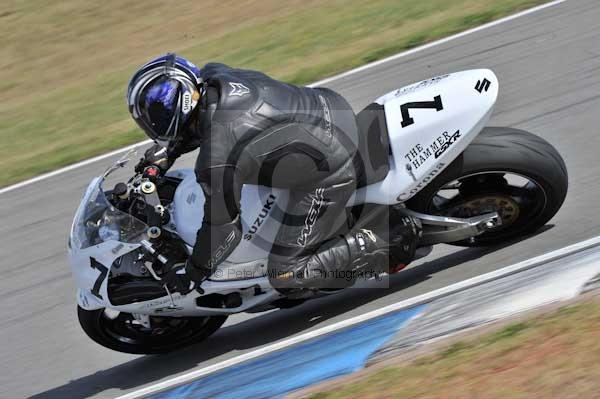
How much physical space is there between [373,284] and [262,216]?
0.87 meters

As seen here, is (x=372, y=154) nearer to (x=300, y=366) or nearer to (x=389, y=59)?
(x=300, y=366)

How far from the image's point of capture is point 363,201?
17.5 feet

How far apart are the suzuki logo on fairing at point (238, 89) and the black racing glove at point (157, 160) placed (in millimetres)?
727

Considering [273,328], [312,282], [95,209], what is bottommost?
[273,328]

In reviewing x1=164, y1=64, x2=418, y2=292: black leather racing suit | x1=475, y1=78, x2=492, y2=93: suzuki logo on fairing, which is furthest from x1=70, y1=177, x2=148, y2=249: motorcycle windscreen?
x1=475, y1=78, x2=492, y2=93: suzuki logo on fairing

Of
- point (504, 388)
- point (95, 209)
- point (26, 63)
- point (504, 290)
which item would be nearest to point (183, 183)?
point (95, 209)

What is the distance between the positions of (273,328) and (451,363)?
6.44 ft

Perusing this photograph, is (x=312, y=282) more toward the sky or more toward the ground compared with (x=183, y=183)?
more toward the ground

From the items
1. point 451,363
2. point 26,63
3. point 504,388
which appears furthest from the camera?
point 26,63

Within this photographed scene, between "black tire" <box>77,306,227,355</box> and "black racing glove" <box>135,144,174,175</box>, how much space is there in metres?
0.88

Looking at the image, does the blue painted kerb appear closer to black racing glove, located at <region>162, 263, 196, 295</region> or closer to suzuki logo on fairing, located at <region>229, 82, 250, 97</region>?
black racing glove, located at <region>162, 263, 196, 295</region>

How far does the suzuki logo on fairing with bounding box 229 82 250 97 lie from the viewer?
194 inches

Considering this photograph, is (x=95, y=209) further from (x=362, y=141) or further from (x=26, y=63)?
(x=26, y=63)

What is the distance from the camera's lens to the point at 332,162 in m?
5.17
